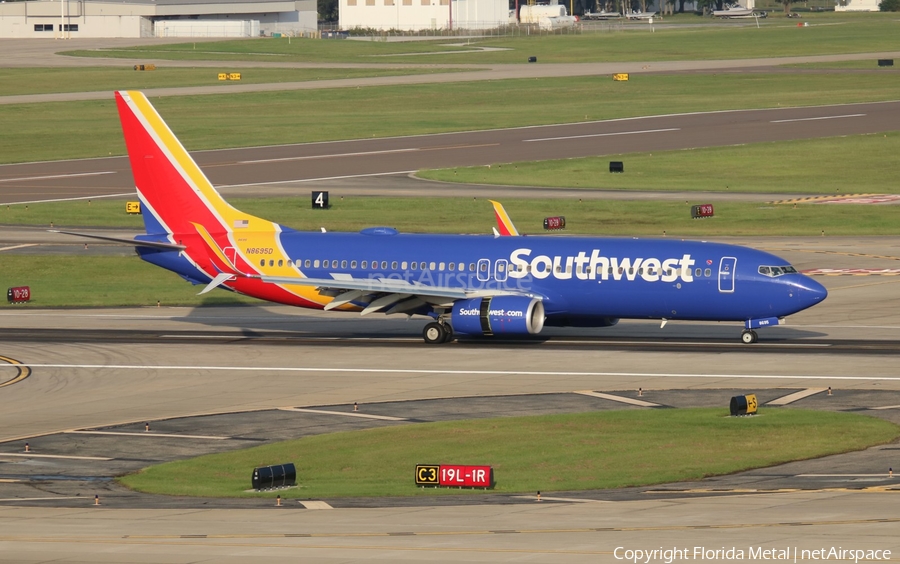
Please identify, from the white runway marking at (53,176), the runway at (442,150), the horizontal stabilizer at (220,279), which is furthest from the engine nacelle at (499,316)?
the white runway marking at (53,176)

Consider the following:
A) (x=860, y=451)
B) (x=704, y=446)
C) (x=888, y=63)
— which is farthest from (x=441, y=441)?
(x=888, y=63)

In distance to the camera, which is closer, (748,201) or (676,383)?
(676,383)

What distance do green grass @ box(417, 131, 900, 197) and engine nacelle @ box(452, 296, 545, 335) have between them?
166 feet

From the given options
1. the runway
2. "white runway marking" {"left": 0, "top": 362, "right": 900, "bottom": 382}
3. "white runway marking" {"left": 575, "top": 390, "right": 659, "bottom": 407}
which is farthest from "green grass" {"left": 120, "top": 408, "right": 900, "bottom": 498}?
the runway

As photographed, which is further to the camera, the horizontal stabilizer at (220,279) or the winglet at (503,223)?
the winglet at (503,223)

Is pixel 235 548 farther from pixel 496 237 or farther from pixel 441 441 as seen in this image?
pixel 496 237

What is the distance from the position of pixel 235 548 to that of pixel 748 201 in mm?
78939

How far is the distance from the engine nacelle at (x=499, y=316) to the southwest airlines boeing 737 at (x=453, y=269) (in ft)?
0.17

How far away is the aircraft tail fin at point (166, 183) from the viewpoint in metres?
63.0

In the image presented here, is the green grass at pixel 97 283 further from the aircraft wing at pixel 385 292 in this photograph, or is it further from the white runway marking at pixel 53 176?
the white runway marking at pixel 53 176

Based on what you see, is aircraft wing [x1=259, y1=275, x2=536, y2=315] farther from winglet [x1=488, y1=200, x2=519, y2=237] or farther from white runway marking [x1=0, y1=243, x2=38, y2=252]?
white runway marking [x1=0, y1=243, x2=38, y2=252]

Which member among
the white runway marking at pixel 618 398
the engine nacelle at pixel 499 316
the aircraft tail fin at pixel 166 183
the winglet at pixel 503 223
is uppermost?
the aircraft tail fin at pixel 166 183

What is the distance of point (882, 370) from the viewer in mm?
51312

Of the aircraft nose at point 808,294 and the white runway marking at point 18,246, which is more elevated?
the aircraft nose at point 808,294
